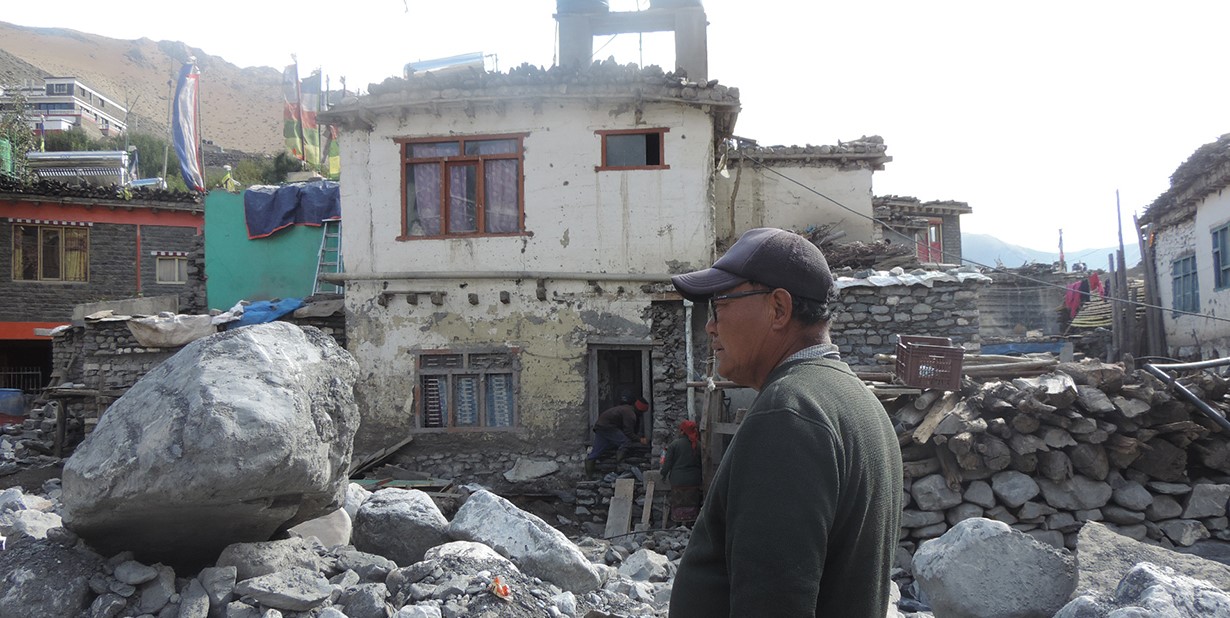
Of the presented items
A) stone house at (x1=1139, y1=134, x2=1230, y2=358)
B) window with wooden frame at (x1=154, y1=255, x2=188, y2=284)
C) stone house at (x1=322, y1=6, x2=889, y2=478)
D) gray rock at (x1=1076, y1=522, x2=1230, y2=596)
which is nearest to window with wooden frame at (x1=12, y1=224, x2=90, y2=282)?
window with wooden frame at (x1=154, y1=255, x2=188, y2=284)

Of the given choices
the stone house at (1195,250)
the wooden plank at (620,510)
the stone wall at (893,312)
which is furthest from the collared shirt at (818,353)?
the stone house at (1195,250)

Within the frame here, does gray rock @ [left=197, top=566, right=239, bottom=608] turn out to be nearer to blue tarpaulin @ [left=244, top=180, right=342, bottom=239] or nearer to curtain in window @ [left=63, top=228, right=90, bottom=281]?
blue tarpaulin @ [left=244, top=180, right=342, bottom=239]

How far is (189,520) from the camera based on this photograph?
15.0ft

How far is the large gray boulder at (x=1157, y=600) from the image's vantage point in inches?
135

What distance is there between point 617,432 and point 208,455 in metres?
9.25

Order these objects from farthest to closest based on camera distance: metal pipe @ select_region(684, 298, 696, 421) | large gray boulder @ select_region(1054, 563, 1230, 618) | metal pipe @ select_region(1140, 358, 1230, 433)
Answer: metal pipe @ select_region(684, 298, 696, 421) → metal pipe @ select_region(1140, 358, 1230, 433) → large gray boulder @ select_region(1054, 563, 1230, 618)

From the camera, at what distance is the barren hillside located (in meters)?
74.9

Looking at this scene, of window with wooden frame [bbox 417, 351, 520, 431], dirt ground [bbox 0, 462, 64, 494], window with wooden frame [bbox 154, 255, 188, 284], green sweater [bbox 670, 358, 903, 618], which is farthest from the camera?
window with wooden frame [bbox 154, 255, 188, 284]

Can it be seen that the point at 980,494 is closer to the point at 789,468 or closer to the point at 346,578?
the point at 346,578

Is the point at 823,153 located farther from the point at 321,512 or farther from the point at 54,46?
the point at 54,46

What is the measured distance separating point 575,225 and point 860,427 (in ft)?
39.9

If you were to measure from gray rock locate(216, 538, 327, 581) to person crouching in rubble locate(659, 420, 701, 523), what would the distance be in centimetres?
640

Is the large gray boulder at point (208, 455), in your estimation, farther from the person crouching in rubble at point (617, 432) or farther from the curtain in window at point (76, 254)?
the curtain in window at point (76, 254)

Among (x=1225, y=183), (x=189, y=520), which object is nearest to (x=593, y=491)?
(x=189, y=520)
